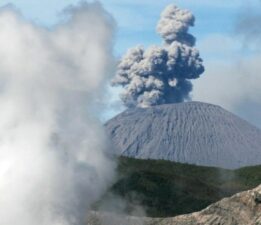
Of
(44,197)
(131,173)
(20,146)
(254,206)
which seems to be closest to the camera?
(44,197)

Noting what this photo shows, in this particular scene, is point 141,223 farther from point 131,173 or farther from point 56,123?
point 131,173

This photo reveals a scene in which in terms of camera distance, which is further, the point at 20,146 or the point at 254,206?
the point at 254,206

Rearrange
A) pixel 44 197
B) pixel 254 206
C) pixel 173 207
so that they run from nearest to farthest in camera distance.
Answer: pixel 44 197
pixel 254 206
pixel 173 207

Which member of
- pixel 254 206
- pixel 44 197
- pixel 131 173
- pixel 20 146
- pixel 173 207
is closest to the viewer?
pixel 44 197

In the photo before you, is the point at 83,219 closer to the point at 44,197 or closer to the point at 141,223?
the point at 44,197

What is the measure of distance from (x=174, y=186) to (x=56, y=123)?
122812mm

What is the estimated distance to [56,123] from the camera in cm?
3719

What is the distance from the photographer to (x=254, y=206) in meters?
54.2

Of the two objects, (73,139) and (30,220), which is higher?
(73,139)

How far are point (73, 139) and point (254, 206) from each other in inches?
833

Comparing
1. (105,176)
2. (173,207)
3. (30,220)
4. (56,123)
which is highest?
(173,207)

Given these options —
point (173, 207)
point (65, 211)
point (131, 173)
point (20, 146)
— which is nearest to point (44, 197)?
point (65, 211)

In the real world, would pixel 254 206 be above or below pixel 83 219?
above

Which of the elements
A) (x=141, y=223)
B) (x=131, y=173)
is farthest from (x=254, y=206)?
(x=131, y=173)
